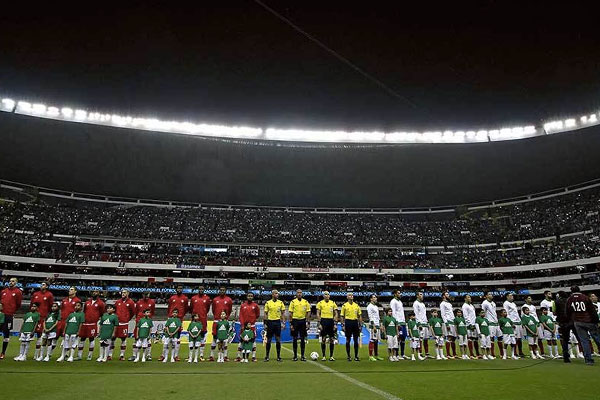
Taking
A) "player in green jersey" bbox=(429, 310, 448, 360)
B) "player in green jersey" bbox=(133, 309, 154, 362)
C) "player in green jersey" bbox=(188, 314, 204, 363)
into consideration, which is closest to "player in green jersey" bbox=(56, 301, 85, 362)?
"player in green jersey" bbox=(133, 309, 154, 362)

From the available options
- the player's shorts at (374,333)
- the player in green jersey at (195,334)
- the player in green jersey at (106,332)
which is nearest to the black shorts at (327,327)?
the player's shorts at (374,333)

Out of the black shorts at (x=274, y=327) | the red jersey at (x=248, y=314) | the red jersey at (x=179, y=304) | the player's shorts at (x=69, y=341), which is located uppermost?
the red jersey at (x=179, y=304)

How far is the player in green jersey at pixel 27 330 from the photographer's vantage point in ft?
41.0

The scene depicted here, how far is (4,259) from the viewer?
141 ft

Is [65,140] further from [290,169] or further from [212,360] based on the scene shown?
[212,360]

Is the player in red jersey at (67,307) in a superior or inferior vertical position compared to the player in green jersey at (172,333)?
superior

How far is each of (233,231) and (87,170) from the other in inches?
782

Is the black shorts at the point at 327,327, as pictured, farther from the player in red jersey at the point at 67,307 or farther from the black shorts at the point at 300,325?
the player in red jersey at the point at 67,307

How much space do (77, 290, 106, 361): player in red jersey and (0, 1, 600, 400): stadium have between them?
6 centimetres

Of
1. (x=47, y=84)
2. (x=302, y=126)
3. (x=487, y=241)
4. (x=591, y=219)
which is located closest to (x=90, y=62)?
(x=47, y=84)

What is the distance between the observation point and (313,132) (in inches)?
1825

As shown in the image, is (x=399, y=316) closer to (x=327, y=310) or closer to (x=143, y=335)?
(x=327, y=310)

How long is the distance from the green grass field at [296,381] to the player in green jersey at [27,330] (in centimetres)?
55

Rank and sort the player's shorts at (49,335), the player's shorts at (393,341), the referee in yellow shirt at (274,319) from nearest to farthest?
1. the player's shorts at (49,335)
2. the referee in yellow shirt at (274,319)
3. the player's shorts at (393,341)
